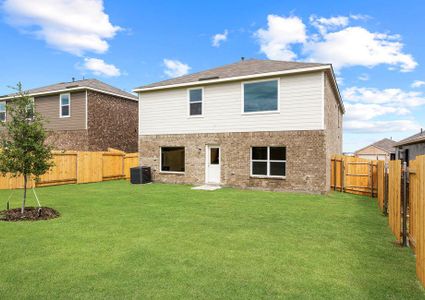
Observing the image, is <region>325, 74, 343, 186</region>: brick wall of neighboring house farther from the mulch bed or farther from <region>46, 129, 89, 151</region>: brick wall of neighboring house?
<region>46, 129, 89, 151</region>: brick wall of neighboring house

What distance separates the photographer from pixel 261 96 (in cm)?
1546

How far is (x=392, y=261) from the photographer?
17.2ft

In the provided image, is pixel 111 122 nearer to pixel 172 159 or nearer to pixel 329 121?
pixel 172 159

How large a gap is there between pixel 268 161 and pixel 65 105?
16498 millimetres

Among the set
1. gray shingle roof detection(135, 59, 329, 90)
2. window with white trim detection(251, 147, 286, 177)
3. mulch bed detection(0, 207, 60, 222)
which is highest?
gray shingle roof detection(135, 59, 329, 90)

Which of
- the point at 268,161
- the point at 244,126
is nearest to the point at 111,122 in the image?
the point at 244,126

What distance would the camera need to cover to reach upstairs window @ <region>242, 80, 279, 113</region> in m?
15.0

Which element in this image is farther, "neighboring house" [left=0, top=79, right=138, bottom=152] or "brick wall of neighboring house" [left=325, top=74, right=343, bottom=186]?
"neighboring house" [left=0, top=79, right=138, bottom=152]

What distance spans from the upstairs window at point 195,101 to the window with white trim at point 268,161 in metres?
4.08

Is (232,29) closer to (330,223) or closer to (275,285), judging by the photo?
(330,223)

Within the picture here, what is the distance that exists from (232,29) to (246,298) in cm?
1605

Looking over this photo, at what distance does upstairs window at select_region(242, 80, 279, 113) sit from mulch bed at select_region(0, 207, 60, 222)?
34.1 feet

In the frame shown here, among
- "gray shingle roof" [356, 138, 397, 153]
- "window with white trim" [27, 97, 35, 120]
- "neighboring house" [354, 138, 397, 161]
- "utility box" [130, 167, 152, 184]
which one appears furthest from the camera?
"neighboring house" [354, 138, 397, 161]

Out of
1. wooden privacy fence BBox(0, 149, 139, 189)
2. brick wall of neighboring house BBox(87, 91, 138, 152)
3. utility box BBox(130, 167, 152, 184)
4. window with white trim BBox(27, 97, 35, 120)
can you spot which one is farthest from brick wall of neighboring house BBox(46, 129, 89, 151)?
window with white trim BBox(27, 97, 35, 120)
